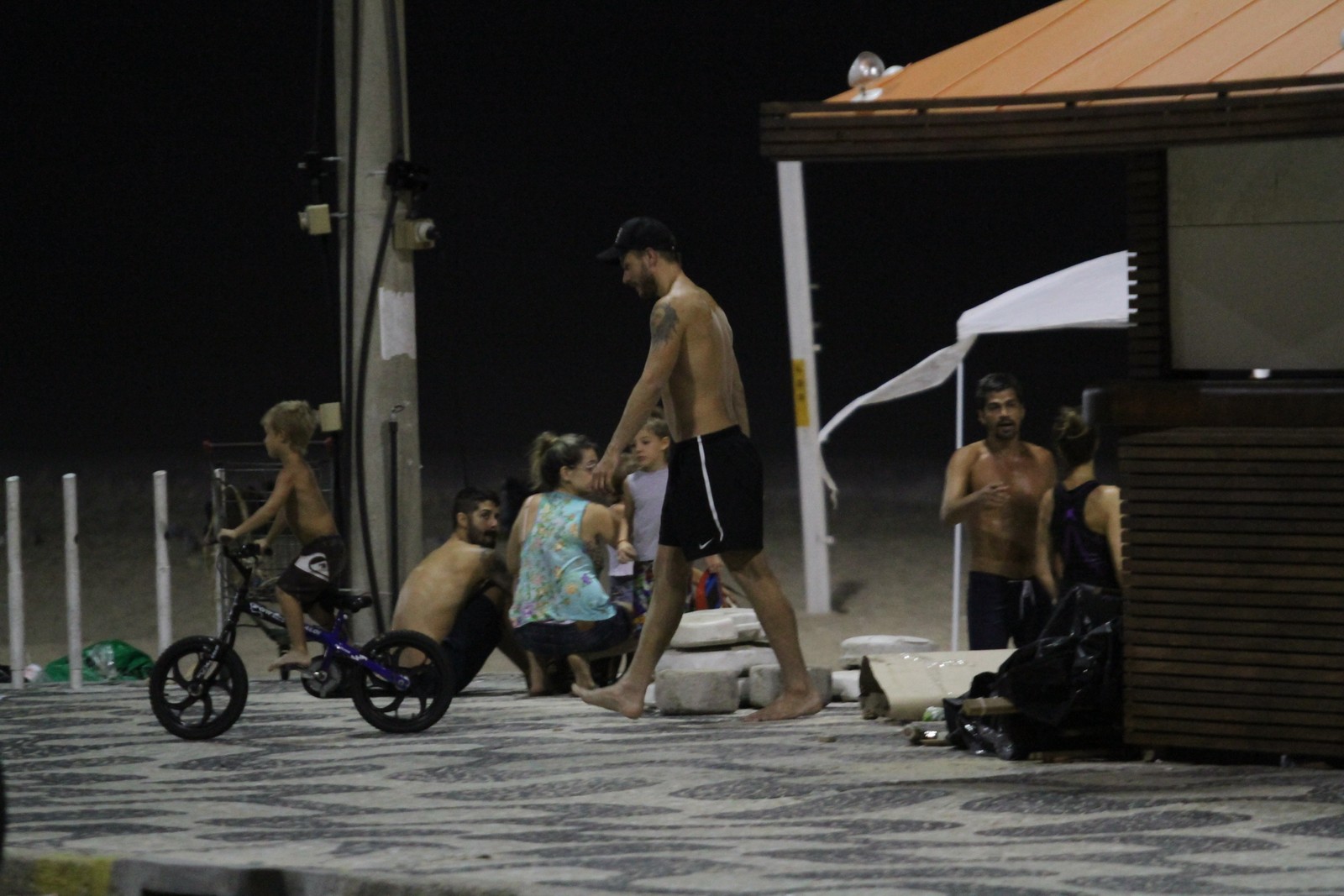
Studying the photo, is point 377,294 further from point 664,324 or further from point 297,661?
point 664,324

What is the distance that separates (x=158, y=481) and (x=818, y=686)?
12.3ft

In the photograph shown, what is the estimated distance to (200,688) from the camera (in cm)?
796

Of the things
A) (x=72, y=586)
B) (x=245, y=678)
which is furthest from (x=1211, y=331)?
(x=72, y=586)

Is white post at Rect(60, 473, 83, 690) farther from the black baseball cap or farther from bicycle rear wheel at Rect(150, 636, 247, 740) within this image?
the black baseball cap

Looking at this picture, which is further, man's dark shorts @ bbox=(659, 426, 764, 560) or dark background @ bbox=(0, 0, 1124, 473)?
dark background @ bbox=(0, 0, 1124, 473)

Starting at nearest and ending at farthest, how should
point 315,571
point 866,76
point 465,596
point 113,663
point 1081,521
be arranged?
1. point 866,76
2. point 1081,521
3. point 315,571
4. point 465,596
5. point 113,663

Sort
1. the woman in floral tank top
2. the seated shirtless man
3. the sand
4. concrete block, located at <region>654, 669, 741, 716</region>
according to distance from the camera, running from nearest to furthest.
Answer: concrete block, located at <region>654, 669, 741, 716</region> < the woman in floral tank top < the seated shirtless man < the sand

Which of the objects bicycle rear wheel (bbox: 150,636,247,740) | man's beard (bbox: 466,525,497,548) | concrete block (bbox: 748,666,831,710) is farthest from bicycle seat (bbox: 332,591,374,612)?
concrete block (bbox: 748,666,831,710)

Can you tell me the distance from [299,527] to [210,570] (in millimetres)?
4367

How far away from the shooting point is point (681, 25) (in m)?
21.4

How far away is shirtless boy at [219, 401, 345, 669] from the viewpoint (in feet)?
30.1

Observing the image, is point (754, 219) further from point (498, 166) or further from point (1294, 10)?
point (1294, 10)

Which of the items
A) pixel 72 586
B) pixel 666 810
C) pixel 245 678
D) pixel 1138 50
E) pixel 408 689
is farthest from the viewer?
pixel 72 586

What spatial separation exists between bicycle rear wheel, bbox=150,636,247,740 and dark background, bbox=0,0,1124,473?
1317 cm
